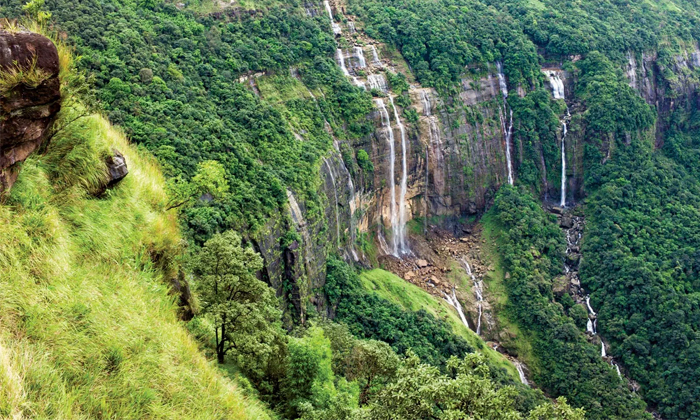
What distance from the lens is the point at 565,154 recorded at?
151 ft

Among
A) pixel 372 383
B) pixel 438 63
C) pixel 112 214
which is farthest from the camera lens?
pixel 438 63

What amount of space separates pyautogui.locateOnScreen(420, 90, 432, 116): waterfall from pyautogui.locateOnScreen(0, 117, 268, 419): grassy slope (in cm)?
3385

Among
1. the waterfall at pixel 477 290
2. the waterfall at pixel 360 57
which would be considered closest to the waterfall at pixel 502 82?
the waterfall at pixel 360 57

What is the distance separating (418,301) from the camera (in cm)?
3309

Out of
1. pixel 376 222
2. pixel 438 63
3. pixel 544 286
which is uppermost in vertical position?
pixel 438 63

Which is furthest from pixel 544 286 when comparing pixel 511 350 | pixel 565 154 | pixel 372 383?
pixel 372 383

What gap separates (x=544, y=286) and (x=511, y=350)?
570 cm

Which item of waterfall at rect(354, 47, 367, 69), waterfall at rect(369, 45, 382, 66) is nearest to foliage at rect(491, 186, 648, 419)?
waterfall at rect(369, 45, 382, 66)

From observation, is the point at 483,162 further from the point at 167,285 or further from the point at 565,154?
the point at 167,285

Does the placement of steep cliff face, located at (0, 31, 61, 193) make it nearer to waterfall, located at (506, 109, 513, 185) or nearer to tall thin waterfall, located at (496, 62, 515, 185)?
tall thin waterfall, located at (496, 62, 515, 185)

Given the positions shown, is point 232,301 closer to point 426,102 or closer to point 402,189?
point 402,189

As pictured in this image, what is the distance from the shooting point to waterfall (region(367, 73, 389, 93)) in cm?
3947

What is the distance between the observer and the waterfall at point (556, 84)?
47.4 metres

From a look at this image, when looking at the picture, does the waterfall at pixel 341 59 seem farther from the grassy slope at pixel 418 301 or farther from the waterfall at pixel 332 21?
the grassy slope at pixel 418 301
